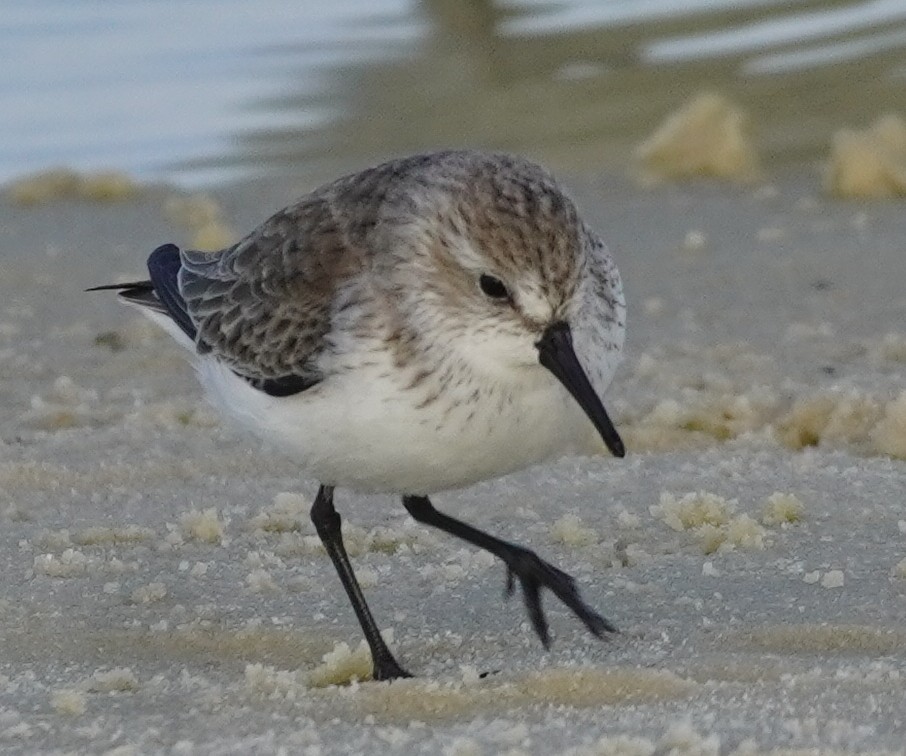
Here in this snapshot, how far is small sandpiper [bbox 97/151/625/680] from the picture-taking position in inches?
165

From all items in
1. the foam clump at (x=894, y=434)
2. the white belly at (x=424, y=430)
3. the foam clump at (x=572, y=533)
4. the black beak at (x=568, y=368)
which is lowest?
the foam clump at (x=894, y=434)

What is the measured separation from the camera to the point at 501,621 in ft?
15.3

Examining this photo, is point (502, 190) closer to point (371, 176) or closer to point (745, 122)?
point (371, 176)

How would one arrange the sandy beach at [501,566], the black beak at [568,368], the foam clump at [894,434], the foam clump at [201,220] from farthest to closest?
the foam clump at [201,220], the foam clump at [894,434], the black beak at [568,368], the sandy beach at [501,566]

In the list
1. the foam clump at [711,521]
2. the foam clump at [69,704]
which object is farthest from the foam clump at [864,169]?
the foam clump at [69,704]

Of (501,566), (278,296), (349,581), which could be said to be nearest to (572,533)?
(501,566)

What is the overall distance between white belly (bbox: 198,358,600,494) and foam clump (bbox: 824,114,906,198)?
415 centimetres

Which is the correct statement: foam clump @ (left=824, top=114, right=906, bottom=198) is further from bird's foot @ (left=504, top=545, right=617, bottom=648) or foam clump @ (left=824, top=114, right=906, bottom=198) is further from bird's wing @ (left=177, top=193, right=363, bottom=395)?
bird's foot @ (left=504, top=545, right=617, bottom=648)

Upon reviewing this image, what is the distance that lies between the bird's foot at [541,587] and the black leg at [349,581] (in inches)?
12.1

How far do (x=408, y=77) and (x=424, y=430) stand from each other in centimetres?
653

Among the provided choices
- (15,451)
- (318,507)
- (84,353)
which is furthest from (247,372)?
(84,353)

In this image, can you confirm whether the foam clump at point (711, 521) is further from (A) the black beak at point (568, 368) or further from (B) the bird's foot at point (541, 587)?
(A) the black beak at point (568, 368)

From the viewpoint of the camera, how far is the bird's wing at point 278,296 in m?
4.52

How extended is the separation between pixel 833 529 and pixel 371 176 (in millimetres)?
1335
